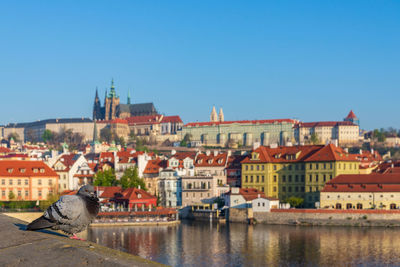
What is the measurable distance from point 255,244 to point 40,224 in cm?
4296

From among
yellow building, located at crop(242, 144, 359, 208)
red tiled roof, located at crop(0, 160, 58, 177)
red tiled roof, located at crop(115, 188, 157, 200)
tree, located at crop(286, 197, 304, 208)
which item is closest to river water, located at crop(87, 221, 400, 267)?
red tiled roof, located at crop(115, 188, 157, 200)

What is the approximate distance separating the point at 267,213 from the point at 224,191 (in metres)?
12.0

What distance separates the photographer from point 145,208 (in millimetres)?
69062

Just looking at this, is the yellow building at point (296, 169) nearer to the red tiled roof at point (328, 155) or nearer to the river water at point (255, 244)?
the red tiled roof at point (328, 155)

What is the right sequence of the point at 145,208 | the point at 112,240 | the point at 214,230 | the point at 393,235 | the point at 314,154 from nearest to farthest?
the point at 112,240 < the point at 393,235 < the point at 214,230 < the point at 145,208 < the point at 314,154

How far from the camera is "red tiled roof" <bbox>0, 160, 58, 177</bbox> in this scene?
246 feet

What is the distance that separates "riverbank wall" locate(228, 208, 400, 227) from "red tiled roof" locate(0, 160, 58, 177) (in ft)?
76.9

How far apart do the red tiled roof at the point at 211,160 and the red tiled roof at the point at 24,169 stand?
20.8m

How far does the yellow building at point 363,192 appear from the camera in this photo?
66.6m

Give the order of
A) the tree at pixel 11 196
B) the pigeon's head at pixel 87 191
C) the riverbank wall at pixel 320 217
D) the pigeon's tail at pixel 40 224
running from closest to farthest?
the pigeon's tail at pixel 40 224
the pigeon's head at pixel 87 191
the riverbank wall at pixel 320 217
the tree at pixel 11 196

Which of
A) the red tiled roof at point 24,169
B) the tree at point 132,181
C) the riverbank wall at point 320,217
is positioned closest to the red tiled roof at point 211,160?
the tree at point 132,181

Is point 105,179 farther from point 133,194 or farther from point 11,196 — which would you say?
point 11,196

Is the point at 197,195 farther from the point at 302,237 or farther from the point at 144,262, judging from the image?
the point at 144,262

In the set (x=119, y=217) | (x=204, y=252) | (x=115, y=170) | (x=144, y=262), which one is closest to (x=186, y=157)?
(x=115, y=170)
